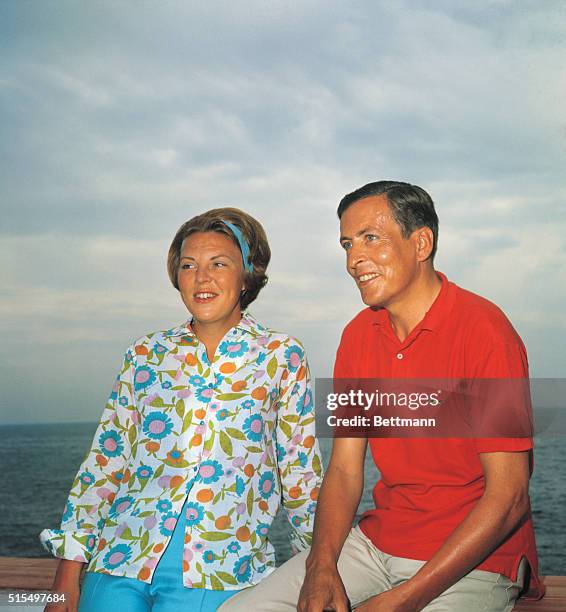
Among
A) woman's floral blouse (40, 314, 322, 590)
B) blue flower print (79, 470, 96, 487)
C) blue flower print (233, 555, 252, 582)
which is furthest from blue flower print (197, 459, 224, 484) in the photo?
blue flower print (79, 470, 96, 487)

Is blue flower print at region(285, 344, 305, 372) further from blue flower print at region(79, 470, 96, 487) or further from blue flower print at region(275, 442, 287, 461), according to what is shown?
blue flower print at region(79, 470, 96, 487)

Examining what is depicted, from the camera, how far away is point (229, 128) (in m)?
27.5

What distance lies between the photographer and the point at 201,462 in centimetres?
206

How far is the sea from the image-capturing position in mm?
25656

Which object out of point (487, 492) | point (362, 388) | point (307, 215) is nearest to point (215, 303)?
point (362, 388)

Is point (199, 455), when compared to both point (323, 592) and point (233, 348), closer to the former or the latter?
point (233, 348)

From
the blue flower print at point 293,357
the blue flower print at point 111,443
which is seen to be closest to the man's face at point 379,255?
the blue flower print at point 293,357

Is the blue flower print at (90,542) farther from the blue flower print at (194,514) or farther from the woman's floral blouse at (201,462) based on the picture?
the blue flower print at (194,514)

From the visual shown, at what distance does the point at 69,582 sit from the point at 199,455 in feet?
1.57

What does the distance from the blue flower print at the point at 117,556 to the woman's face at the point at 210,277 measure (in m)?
0.63

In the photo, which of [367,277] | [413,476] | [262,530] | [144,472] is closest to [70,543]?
[144,472]

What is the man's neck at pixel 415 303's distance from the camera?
1988 millimetres

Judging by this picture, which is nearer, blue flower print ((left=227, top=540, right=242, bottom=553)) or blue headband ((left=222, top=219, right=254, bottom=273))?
blue flower print ((left=227, top=540, right=242, bottom=553))

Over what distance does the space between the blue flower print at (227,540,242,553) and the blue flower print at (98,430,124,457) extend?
1.41 ft
